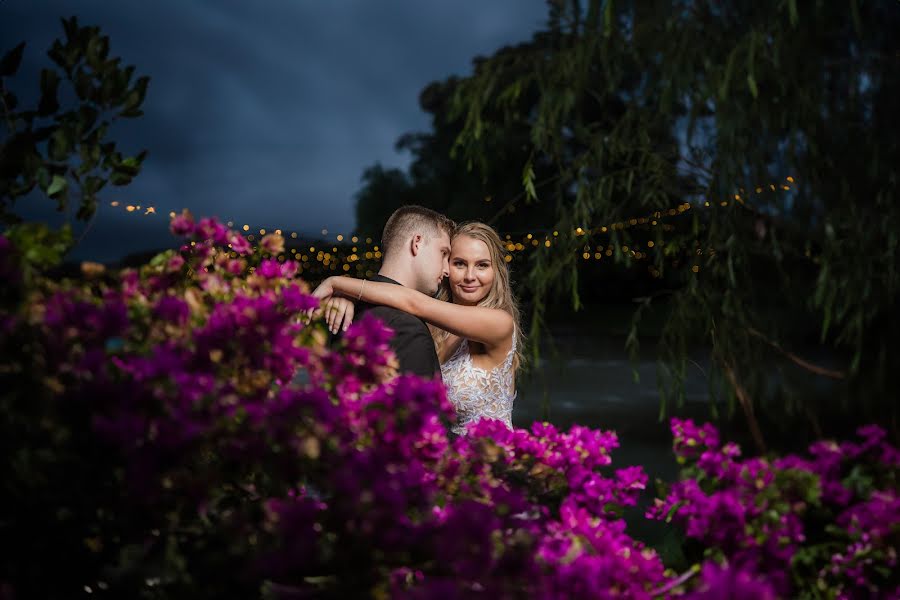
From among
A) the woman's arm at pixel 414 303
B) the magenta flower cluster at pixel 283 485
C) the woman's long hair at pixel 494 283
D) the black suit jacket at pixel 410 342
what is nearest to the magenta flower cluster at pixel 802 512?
the magenta flower cluster at pixel 283 485

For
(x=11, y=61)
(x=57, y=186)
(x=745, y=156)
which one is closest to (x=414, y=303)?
(x=57, y=186)

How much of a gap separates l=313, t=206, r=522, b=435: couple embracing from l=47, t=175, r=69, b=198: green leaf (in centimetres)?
73

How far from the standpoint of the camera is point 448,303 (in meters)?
Answer: 2.50

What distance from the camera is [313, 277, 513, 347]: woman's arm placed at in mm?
2344

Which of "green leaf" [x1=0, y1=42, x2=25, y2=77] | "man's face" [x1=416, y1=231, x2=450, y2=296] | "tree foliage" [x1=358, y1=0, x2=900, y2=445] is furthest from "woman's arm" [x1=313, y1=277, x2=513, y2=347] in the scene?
"green leaf" [x1=0, y1=42, x2=25, y2=77]

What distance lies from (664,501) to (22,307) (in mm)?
1326

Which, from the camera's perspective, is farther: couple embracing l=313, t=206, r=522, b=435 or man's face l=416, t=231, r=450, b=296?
man's face l=416, t=231, r=450, b=296

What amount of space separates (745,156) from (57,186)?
7.58 feet

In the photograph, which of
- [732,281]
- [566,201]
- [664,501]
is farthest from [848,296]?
[664,501]

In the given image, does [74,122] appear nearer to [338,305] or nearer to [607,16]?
[338,305]

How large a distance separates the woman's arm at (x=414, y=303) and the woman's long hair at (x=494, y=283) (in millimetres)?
379

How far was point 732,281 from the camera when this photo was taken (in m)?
2.81

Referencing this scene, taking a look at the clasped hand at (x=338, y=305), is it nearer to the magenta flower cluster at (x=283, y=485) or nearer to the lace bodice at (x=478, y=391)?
the magenta flower cluster at (x=283, y=485)

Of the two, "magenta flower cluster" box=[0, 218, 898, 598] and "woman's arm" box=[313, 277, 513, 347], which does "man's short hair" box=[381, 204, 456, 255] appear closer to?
"woman's arm" box=[313, 277, 513, 347]
